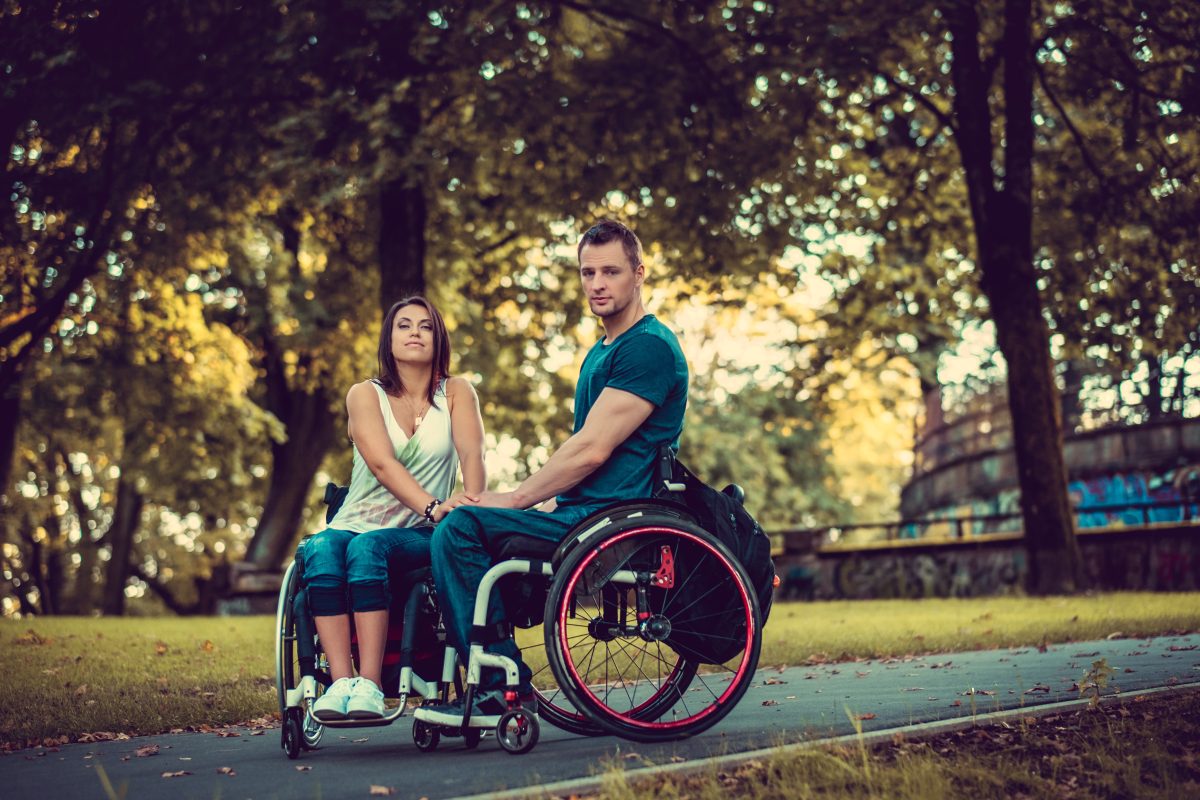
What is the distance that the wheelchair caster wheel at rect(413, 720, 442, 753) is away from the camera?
491cm

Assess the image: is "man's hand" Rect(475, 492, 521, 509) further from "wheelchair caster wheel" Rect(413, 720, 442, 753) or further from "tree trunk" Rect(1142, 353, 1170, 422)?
"tree trunk" Rect(1142, 353, 1170, 422)

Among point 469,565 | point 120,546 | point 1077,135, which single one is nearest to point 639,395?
point 469,565

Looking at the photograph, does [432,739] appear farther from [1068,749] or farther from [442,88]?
[442,88]

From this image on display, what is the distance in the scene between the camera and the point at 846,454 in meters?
40.1

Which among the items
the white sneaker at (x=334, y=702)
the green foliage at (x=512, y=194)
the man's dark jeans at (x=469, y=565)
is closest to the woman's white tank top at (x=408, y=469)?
the man's dark jeans at (x=469, y=565)

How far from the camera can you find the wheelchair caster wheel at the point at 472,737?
4580 mm

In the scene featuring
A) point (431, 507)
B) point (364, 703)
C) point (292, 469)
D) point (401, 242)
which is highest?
point (401, 242)

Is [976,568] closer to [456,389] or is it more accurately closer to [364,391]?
[456,389]

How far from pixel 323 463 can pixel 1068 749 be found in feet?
76.9

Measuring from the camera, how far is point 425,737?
16.2 ft

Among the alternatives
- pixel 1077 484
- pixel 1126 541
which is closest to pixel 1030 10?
pixel 1126 541

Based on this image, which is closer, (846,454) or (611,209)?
(611,209)

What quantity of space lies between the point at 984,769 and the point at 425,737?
82.3 inches

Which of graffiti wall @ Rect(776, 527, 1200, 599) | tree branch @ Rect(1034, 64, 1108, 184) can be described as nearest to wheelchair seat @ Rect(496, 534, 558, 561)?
graffiti wall @ Rect(776, 527, 1200, 599)
